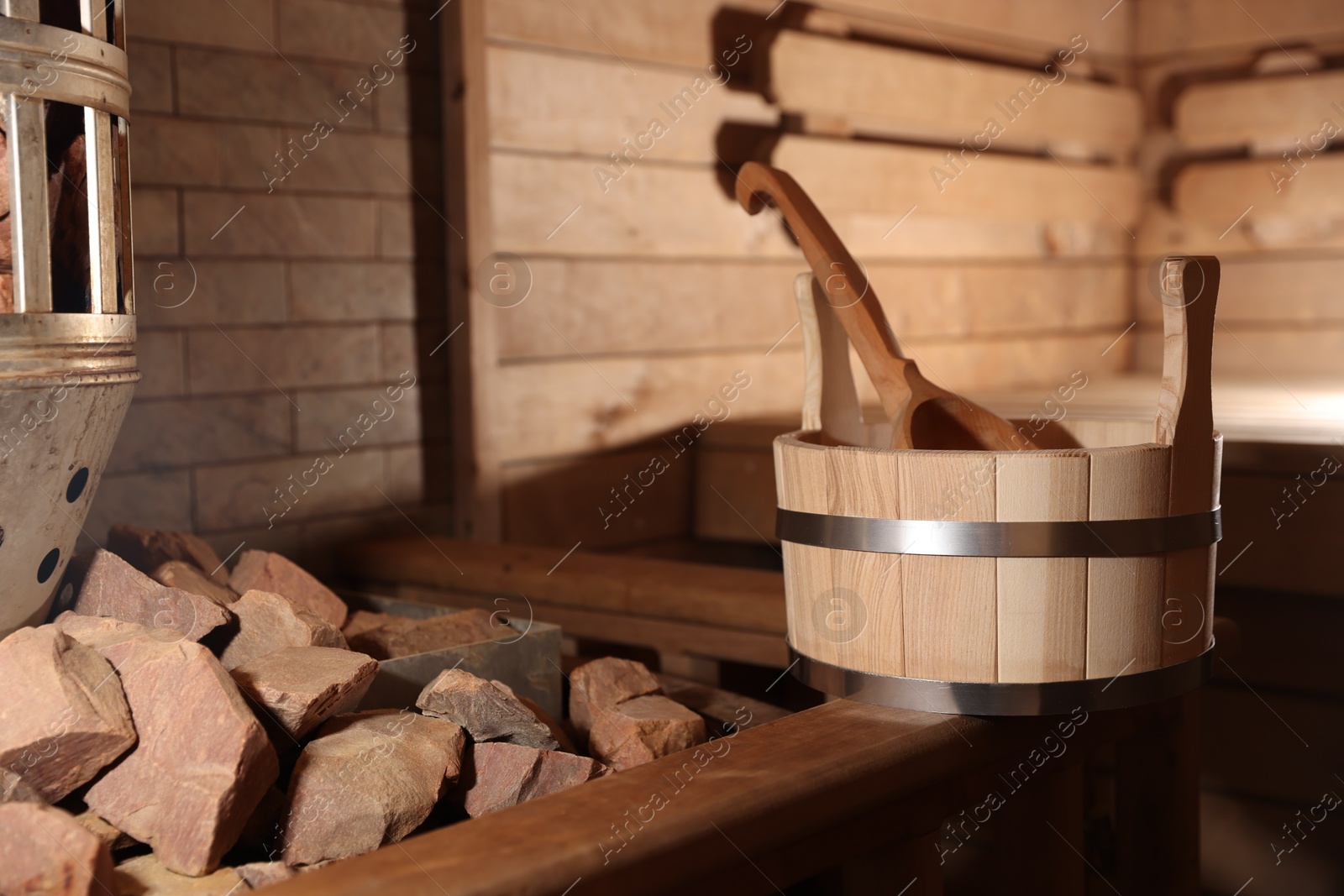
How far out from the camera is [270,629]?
1.39m

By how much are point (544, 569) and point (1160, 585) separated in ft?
3.49

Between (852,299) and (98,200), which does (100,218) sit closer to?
(98,200)

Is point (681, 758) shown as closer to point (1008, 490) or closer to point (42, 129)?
point (1008, 490)

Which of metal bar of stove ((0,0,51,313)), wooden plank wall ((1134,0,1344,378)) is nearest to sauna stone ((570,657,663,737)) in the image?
metal bar of stove ((0,0,51,313))

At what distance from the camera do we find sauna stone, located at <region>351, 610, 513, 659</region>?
1.53 m

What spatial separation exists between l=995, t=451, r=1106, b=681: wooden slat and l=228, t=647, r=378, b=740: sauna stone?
62 centimetres

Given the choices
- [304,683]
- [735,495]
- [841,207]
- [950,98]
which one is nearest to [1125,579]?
[304,683]

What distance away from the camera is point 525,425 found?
2.38 metres

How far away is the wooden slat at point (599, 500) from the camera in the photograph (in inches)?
94.5

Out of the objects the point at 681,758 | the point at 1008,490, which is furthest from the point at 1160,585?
the point at 681,758

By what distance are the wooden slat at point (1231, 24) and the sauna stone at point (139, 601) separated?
11.3 feet

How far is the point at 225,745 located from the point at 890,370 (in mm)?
822

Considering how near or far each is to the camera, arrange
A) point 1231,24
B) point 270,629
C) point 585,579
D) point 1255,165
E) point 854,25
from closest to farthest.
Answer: point 270,629 → point 585,579 → point 854,25 → point 1255,165 → point 1231,24

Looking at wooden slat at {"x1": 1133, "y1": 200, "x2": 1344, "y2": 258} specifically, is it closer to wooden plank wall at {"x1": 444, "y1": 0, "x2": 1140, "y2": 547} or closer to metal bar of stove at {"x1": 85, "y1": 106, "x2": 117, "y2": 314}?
wooden plank wall at {"x1": 444, "y1": 0, "x2": 1140, "y2": 547}
